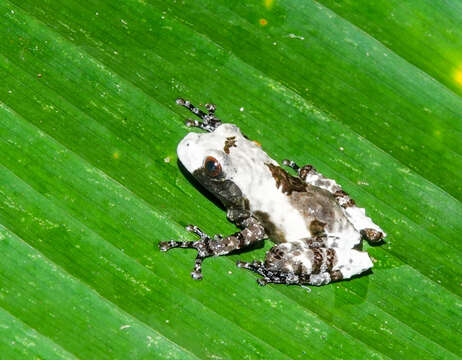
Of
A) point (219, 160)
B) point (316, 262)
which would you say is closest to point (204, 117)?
point (219, 160)

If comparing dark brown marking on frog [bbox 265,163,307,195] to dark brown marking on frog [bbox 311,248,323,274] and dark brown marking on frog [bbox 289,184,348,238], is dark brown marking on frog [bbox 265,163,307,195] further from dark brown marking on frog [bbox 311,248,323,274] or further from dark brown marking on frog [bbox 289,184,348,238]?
dark brown marking on frog [bbox 311,248,323,274]

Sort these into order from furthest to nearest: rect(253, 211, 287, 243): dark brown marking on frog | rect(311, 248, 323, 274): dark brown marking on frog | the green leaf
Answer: rect(253, 211, 287, 243): dark brown marking on frog, rect(311, 248, 323, 274): dark brown marking on frog, the green leaf

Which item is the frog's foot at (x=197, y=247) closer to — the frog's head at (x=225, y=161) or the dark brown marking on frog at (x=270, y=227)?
the frog's head at (x=225, y=161)

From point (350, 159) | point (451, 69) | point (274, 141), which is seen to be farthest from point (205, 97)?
point (451, 69)

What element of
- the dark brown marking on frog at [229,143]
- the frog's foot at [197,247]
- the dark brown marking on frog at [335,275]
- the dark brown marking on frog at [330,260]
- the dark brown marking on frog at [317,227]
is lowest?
the frog's foot at [197,247]

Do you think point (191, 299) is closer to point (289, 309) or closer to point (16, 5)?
point (289, 309)

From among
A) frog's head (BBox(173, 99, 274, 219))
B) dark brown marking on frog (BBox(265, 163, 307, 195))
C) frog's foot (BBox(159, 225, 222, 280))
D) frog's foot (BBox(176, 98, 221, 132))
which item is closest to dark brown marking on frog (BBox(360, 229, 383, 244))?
dark brown marking on frog (BBox(265, 163, 307, 195))

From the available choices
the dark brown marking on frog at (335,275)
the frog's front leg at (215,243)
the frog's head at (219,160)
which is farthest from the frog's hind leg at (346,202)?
the frog's front leg at (215,243)
